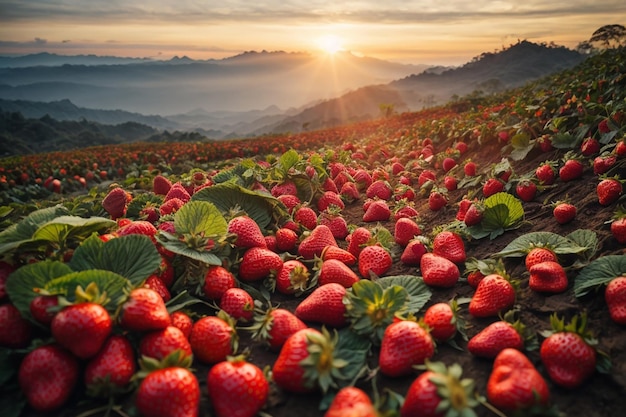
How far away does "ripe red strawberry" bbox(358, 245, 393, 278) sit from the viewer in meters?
3.19

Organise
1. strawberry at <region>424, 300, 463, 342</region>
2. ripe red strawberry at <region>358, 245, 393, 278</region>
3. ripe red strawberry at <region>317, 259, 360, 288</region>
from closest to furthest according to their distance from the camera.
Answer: strawberry at <region>424, 300, 463, 342</region> < ripe red strawberry at <region>317, 259, 360, 288</region> < ripe red strawberry at <region>358, 245, 393, 278</region>

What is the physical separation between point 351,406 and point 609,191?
120 inches

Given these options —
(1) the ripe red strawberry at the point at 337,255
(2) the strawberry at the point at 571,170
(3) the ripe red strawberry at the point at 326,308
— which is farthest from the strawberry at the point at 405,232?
(2) the strawberry at the point at 571,170

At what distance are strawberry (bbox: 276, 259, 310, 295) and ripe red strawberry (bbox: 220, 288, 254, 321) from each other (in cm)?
43

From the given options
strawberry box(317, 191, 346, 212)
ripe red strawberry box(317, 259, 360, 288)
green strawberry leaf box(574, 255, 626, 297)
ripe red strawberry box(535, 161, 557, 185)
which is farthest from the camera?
strawberry box(317, 191, 346, 212)

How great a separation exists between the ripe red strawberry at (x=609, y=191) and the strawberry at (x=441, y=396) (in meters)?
2.57

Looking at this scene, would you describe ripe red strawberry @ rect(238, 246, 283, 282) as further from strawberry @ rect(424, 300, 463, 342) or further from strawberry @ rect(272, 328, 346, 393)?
strawberry @ rect(424, 300, 463, 342)

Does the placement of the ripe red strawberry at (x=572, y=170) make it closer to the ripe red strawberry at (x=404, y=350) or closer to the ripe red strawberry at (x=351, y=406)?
the ripe red strawberry at (x=404, y=350)

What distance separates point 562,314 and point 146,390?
7.65 ft

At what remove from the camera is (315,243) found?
11.2ft

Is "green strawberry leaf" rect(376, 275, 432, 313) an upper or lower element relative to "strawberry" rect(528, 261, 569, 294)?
lower

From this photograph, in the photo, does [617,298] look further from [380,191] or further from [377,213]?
[380,191]

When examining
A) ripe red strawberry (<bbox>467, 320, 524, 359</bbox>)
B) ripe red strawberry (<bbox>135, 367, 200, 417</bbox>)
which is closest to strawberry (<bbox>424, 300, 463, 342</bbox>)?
ripe red strawberry (<bbox>467, 320, 524, 359</bbox>)

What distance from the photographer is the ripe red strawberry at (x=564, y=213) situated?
3.34 meters
